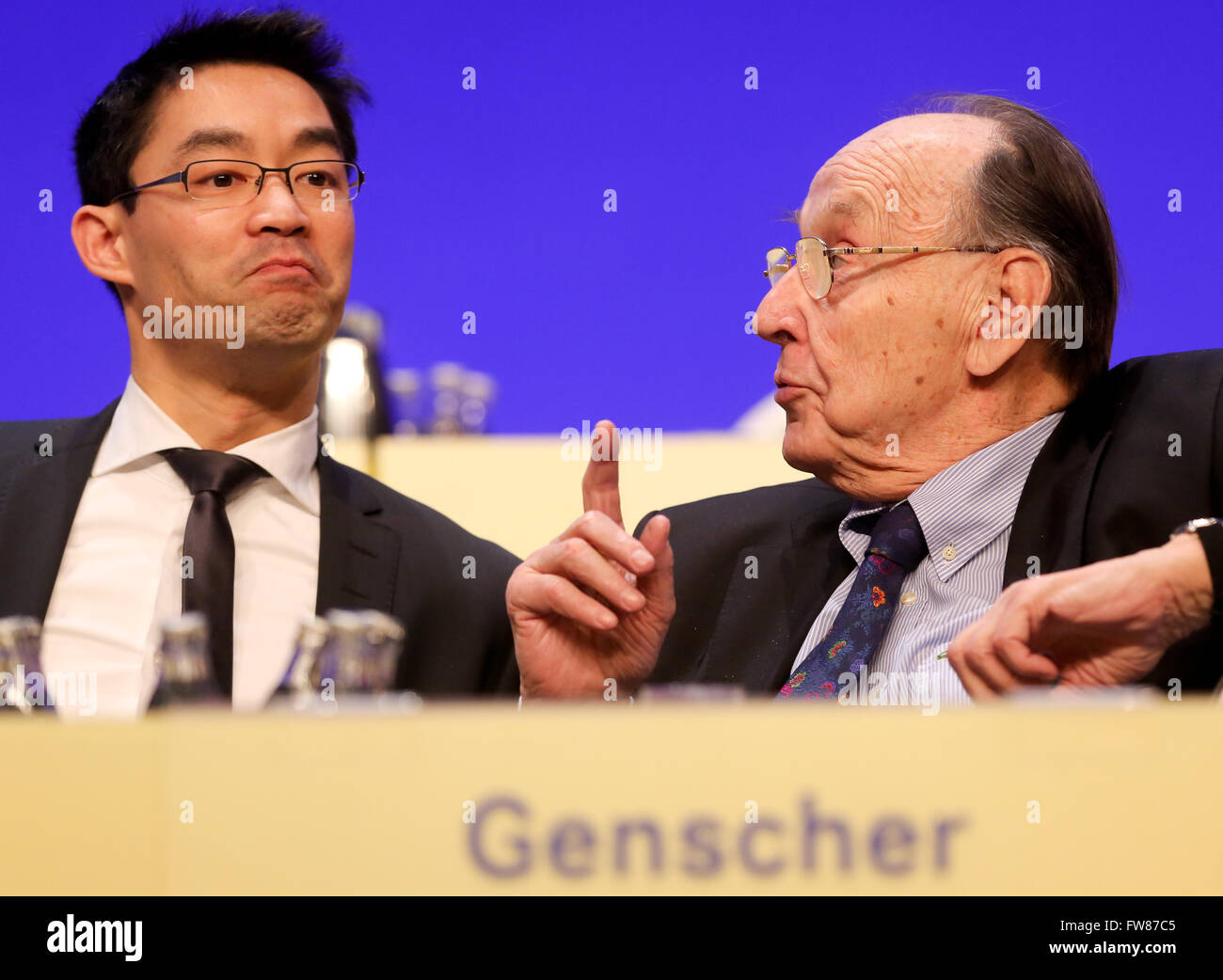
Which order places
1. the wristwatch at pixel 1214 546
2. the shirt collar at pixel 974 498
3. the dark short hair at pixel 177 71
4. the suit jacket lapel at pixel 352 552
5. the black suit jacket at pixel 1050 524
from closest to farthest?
the wristwatch at pixel 1214 546
the black suit jacket at pixel 1050 524
the shirt collar at pixel 974 498
the suit jacket lapel at pixel 352 552
the dark short hair at pixel 177 71

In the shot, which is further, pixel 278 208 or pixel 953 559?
pixel 278 208

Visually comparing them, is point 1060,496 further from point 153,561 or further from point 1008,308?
point 153,561

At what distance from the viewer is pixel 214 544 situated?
1579 millimetres

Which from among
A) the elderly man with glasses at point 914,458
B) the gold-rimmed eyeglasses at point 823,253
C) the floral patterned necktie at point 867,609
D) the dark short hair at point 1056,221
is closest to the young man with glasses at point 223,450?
the elderly man with glasses at point 914,458

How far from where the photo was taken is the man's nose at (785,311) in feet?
5.45

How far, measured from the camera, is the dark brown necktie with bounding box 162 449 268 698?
1545 millimetres

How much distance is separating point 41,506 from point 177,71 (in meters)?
0.60

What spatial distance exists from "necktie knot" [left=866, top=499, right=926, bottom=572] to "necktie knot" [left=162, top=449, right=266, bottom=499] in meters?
0.76

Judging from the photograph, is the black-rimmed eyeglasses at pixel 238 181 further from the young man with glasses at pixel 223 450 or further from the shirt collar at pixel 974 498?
the shirt collar at pixel 974 498

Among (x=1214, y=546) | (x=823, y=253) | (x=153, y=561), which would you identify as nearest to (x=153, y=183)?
(x=153, y=561)

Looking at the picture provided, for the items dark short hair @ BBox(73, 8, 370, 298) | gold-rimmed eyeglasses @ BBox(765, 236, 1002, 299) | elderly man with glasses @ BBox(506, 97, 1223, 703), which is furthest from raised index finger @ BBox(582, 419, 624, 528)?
dark short hair @ BBox(73, 8, 370, 298)

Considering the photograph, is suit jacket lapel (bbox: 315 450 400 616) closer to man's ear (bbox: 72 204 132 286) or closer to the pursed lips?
the pursed lips

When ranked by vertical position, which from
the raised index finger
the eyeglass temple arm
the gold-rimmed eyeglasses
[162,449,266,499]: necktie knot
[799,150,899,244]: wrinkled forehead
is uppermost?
the eyeglass temple arm
